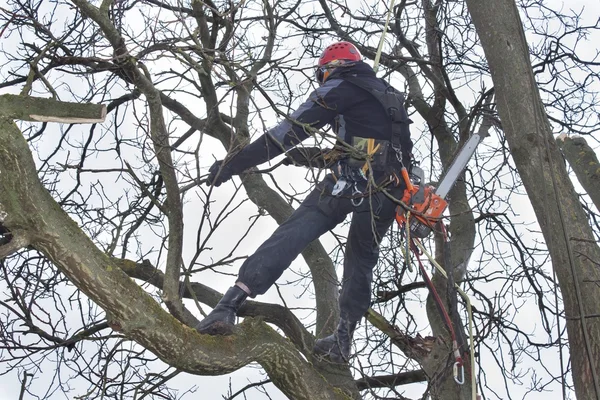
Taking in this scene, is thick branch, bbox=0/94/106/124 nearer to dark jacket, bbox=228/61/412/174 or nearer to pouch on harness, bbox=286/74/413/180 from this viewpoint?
dark jacket, bbox=228/61/412/174

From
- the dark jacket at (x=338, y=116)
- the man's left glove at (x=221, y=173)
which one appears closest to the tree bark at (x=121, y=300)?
the man's left glove at (x=221, y=173)

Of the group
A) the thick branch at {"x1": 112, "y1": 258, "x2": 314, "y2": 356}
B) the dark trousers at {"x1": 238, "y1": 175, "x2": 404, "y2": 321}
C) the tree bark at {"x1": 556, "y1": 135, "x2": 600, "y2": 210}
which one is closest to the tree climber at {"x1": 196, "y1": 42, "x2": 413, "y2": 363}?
the dark trousers at {"x1": 238, "y1": 175, "x2": 404, "y2": 321}

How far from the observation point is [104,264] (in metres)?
2.97

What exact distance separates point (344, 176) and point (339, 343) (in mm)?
986

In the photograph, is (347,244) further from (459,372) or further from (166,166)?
(166,166)

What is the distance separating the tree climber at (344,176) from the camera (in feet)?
13.8

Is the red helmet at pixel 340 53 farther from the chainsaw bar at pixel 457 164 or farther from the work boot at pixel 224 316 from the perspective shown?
the work boot at pixel 224 316

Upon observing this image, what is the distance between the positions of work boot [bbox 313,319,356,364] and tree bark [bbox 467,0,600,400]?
1.37m

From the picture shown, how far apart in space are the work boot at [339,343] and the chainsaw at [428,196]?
0.73 meters

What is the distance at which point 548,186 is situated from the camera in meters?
3.81

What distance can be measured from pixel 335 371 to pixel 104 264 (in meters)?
1.98

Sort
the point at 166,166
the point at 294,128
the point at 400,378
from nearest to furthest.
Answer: the point at 166,166, the point at 294,128, the point at 400,378

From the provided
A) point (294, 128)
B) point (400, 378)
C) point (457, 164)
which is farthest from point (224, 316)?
point (400, 378)

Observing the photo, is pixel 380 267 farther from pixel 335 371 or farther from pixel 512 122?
pixel 512 122
